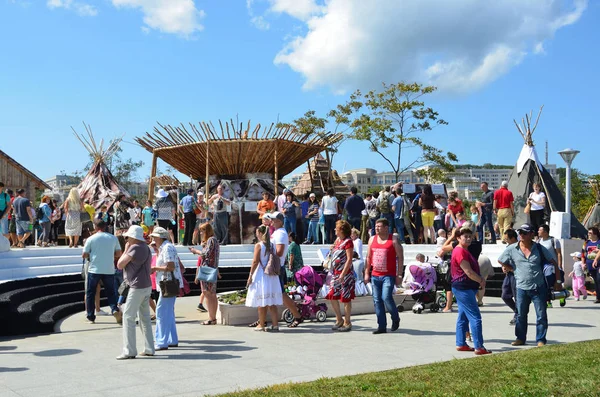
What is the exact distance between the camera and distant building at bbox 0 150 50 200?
29.8 m

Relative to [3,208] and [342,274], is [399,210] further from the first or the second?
[3,208]

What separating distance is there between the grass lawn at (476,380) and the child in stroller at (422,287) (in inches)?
185

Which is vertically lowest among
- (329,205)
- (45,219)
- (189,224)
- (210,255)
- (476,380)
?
(476,380)

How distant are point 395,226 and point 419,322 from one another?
788 centimetres

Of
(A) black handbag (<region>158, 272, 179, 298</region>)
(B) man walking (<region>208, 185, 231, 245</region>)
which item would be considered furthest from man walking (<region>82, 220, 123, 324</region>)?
(B) man walking (<region>208, 185, 231, 245</region>)

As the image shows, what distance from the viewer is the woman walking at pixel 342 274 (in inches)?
362

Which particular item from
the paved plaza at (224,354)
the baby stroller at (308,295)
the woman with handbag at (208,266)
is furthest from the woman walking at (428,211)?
the woman with handbag at (208,266)

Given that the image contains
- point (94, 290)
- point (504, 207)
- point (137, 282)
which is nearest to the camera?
point (137, 282)

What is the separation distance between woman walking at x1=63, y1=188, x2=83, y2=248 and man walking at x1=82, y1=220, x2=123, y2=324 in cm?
655

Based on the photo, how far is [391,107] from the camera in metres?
31.9

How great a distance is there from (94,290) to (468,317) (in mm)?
5940

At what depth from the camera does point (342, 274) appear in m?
9.20

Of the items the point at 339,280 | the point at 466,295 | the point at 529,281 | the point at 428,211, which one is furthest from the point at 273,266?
the point at 428,211

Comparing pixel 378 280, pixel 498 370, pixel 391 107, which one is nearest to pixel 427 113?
pixel 391 107
